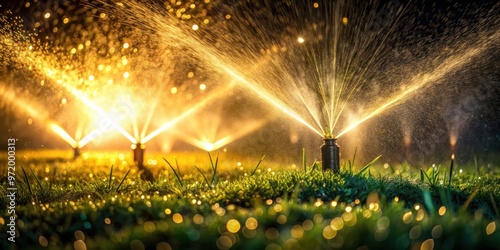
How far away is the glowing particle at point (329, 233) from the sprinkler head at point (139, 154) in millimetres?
8347

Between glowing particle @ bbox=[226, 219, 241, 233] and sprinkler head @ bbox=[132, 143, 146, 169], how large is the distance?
7.89 m

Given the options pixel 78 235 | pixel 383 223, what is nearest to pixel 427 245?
pixel 383 223

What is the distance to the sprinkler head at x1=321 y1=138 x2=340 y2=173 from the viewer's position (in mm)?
7846

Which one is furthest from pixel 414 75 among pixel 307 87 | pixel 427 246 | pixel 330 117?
pixel 427 246

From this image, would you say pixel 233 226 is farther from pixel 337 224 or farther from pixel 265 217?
pixel 337 224

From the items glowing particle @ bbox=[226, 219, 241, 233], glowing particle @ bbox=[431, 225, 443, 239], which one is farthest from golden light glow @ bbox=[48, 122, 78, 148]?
glowing particle @ bbox=[431, 225, 443, 239]

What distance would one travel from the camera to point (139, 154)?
11.4 m

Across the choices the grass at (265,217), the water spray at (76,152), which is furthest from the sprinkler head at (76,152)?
the grass at (265,217)

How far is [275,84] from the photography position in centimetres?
984

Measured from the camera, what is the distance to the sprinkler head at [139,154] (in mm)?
11252

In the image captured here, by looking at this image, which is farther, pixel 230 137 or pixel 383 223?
pixel 230 137

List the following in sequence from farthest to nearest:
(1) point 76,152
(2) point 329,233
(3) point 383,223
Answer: (1) point 76,152 < (3) point 383,223 < (2) point 329,233

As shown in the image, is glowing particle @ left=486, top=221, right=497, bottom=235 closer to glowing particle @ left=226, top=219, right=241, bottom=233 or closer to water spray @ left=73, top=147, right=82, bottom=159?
glowing particle @ left=226, top=219, right=241, bottom=233

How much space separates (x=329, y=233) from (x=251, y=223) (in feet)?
2.00
